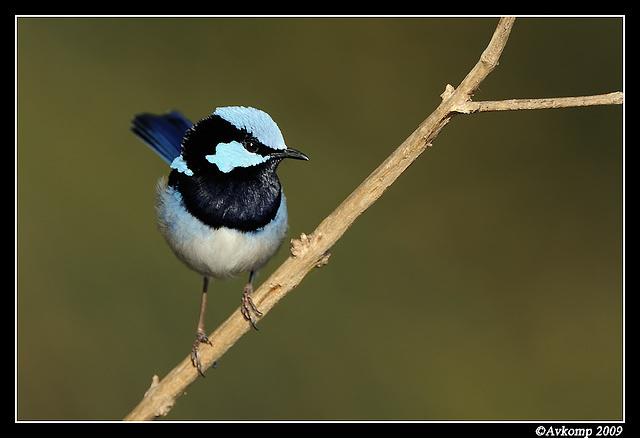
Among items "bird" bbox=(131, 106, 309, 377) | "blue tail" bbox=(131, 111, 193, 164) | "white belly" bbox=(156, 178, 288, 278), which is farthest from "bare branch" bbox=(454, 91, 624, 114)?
"blue tail" bbox=(131, 111, 193, 164)

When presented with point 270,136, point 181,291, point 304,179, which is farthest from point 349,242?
point 270,136

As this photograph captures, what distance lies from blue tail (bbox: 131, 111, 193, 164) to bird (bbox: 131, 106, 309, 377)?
48 centimetres

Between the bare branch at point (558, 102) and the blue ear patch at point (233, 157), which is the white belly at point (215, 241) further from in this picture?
the bare branch at point (558, 102)

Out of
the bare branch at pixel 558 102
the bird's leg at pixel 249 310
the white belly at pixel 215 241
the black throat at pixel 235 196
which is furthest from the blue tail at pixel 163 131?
the bare branch at pixel 558 102

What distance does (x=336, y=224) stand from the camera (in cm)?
245

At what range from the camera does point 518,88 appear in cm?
530

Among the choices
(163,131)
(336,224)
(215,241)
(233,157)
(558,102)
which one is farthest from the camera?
(163,131)

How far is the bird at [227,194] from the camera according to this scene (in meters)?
2.86

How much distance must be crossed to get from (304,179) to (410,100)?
1.06 meters

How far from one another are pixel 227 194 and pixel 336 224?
2.17ft

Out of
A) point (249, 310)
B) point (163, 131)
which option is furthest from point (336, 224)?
point (163, 131)

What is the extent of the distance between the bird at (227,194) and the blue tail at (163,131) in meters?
0.48

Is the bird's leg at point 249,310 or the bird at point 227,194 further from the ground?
the bird at point 227,194

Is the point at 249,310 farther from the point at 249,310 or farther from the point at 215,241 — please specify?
the point at 215,241
